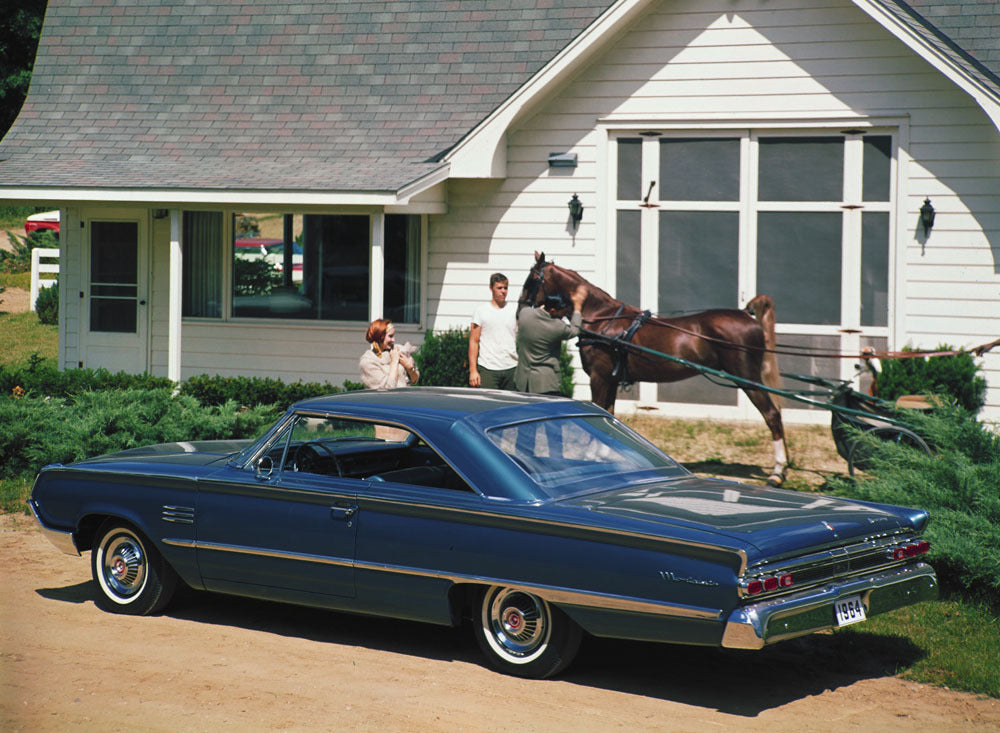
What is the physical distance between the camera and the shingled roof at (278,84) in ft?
50.4

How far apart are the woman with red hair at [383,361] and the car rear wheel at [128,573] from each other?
3.47 meters

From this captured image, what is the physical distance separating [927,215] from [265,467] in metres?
9.57

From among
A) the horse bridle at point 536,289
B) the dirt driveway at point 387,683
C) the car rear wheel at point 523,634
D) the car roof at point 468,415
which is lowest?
the dirt driveway at point 387,683

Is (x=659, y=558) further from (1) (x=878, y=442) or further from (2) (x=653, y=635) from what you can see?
(1) (x=878, y=442)

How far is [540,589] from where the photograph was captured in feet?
19.5

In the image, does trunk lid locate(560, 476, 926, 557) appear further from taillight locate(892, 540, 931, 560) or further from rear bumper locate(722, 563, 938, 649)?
rear bumper locate(722, 563, 938, 649)

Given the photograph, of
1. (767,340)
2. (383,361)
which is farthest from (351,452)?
(767,340)

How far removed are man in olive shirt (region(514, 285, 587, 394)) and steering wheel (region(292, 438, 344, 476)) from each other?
4570 millimetres

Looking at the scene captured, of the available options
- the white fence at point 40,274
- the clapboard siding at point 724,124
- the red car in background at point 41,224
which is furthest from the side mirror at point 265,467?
the red car in background at point 41,224

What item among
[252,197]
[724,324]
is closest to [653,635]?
[724,324]

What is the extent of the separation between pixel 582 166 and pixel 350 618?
902 cm

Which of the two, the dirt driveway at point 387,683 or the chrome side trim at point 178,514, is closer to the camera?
the dirt driveway at point 387,683

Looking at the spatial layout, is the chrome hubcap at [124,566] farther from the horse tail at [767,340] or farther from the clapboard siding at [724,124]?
the clapboard siding at [724,124]

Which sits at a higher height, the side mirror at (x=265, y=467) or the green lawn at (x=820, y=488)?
the side mirror at (x=265, y=467)
